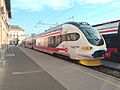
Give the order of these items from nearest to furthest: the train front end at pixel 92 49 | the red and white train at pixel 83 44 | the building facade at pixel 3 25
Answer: the train front end at pixel 92 49 < the red and white train at pixel 83 44 < the building facade at pixel 3 25

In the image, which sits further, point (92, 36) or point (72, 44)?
point (72, 44)

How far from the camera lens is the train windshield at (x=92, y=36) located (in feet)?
55.3

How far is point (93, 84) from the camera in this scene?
9.89m

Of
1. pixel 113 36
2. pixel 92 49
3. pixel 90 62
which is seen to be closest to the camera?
pixel 92 49

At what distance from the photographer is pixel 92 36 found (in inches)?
679

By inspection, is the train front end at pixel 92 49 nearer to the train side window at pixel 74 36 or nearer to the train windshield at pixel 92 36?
the train windshield at pixel 92 36

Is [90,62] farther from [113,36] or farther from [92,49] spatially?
[113,36]

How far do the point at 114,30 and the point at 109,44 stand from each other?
1507 millimetres

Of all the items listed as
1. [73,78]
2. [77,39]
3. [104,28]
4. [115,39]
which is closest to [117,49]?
[115,39]

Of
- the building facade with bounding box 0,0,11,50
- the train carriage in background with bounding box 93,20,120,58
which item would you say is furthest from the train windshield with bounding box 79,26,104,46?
the building facade with bounding box 0,0,11,50

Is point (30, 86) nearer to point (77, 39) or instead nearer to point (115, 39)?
point (77, 39)

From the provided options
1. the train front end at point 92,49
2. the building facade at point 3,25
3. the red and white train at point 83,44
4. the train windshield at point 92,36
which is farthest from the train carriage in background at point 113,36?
the building facade at point 3,25

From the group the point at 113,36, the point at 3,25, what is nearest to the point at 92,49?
the point at 113,36

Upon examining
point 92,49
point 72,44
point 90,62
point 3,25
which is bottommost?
point 90,62
